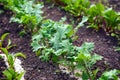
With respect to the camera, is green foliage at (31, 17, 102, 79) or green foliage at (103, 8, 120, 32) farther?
green foliage at (103, 8, 120, 32)

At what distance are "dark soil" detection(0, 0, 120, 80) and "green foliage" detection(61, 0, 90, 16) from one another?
32 cm

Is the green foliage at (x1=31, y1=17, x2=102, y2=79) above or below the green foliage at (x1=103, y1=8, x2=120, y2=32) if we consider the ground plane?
below

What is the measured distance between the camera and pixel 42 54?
4188mm

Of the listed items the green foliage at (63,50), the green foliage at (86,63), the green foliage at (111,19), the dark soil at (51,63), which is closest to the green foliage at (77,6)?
the dark soil at (51,63)

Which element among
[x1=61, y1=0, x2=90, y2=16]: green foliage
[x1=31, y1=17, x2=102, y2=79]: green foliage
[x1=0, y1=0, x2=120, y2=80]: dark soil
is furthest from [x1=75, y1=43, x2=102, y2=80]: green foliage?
[x1=61, y1=0, x2=90, y2=16]: green foliage

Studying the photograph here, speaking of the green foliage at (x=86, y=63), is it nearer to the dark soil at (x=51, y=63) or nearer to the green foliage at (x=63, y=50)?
the green foliage at (x=63, y=50)

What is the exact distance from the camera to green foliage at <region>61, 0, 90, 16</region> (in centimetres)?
513

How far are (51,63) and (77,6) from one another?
4.66ft

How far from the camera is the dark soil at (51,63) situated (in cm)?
393

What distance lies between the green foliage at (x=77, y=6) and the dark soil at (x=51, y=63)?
0.32 m

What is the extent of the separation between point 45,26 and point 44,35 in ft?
0.64

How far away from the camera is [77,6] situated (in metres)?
5.12

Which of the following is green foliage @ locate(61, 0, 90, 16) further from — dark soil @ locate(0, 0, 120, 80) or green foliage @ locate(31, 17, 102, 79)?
green foliage @ locate(31, 17, 102, 79)

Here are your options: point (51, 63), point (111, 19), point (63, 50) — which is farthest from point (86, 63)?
point (111, 19)
